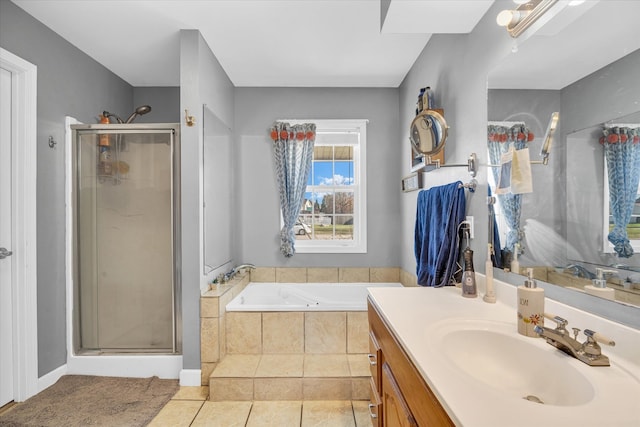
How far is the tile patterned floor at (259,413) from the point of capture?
2.00 metres

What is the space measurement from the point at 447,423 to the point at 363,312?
1.89 metres

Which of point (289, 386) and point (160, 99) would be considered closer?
point (289, 386)

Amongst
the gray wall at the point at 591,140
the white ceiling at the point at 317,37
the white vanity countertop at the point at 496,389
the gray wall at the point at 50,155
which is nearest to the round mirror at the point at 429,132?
the white ceiling at the point at 317,37

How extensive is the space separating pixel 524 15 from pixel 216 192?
240 centimetres

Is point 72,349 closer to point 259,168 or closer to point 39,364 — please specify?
point 39,364

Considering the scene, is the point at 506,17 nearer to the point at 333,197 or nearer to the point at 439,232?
the point at 439,232

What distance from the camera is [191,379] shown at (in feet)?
7.88

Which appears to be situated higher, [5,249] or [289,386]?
[5,249]

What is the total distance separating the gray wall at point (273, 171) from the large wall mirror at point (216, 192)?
238 mm

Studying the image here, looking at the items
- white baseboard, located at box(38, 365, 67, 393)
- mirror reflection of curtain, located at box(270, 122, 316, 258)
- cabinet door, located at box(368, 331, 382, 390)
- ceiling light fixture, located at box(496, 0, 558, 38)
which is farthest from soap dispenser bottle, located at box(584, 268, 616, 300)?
white baseboard, located at box(38, 365, 67, 393)

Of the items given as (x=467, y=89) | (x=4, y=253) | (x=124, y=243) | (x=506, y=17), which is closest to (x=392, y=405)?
(x=506, y=17)

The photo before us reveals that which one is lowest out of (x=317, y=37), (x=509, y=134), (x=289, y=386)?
(x=289, y=386)

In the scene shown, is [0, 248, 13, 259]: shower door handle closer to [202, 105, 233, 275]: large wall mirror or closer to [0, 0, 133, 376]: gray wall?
[0, 0, 133, 376]: gray wall

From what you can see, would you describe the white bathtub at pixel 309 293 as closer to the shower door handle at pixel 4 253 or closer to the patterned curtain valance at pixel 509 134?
the shower door handle at pixel 4 253
